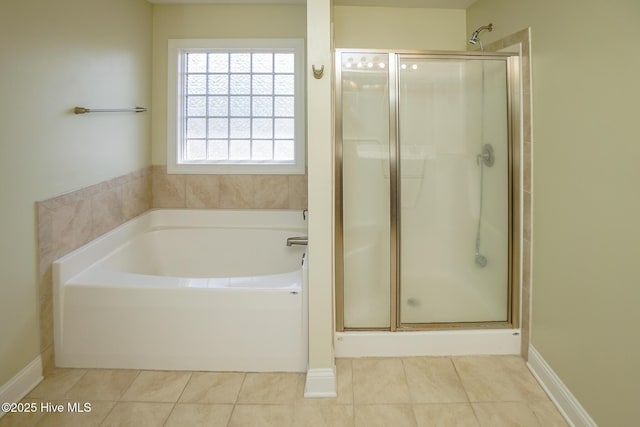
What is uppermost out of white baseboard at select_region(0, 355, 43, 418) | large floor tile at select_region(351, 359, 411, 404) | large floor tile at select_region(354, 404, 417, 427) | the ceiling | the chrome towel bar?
the ceiling

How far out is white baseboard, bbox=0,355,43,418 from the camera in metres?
2.08

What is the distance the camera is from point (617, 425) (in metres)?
1.74

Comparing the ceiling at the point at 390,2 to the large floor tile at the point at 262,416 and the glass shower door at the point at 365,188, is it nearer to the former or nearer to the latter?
the glass shower door at the point at 365,188

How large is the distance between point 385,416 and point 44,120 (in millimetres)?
2186

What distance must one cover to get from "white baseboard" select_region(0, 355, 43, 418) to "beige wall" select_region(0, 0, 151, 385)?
0.03 m

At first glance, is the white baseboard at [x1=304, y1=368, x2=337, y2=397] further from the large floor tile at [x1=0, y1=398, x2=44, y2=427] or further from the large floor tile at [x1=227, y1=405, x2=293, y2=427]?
the large floor tile at [x1=0, y1=398, x2=44, y2=427]

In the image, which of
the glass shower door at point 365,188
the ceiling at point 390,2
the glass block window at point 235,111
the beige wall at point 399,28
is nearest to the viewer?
the glass shower door at point 365,188

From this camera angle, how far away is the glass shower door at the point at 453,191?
265 centimetres

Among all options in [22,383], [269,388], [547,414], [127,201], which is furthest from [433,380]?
[127,201]

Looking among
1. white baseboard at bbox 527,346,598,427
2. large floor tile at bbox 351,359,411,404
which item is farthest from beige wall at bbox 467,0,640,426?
large floor tile at bbox 351,359,411,404

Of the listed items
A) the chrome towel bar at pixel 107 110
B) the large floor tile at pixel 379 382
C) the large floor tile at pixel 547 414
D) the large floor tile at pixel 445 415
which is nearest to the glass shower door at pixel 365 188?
the large floor tile at pixel 379 382

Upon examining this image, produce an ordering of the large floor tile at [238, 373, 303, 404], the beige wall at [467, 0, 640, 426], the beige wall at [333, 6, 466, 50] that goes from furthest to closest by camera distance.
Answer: the beige wall at [333, 6, 466, 50]
the large floor tile at [238, 373, 303, 404]
the beige wall at [467, 0, 640, 426]

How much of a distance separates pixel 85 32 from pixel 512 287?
9.44 ft

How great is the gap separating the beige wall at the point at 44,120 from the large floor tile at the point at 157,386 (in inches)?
20.8
